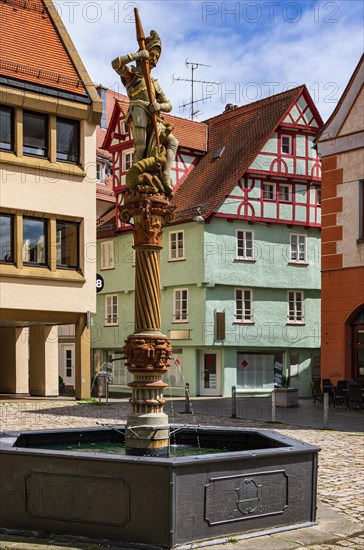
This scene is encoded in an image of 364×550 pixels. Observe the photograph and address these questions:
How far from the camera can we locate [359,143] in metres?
26.1

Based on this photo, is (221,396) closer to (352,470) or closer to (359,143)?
(359,143)

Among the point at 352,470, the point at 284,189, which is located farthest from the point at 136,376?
the point at 284,189

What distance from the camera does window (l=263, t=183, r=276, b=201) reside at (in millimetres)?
37219

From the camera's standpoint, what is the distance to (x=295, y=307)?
1517 inches

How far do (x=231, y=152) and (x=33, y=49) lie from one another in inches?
511

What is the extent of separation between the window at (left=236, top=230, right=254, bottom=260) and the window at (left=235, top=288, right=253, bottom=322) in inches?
60.1

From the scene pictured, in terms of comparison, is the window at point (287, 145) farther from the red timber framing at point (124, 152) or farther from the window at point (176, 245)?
the window at point (176, 245)

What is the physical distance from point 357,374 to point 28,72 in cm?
1471

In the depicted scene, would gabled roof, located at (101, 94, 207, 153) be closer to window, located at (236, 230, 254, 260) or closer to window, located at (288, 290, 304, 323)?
window, located at (236, 230, 254, 260)

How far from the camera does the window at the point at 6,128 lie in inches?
1028

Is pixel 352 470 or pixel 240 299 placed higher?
pixel 240 299

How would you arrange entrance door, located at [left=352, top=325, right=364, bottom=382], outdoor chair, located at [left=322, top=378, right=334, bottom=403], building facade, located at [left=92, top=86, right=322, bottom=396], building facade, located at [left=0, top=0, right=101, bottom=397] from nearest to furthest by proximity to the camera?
outdoor chair, located at [left=322, top=378, right=334, bottom=403], entrance door, located at [left=352, top=325, right=364, bottom=382], building facade, located at [left=0, top=0, right=101, bottom=397], building facade, located at [left=92, top=86, right=322, bottom=396]

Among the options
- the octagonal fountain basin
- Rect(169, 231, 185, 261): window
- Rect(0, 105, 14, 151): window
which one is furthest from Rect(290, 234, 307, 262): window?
the octagonal fountain basin

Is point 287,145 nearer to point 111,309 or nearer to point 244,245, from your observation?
point 244,245
